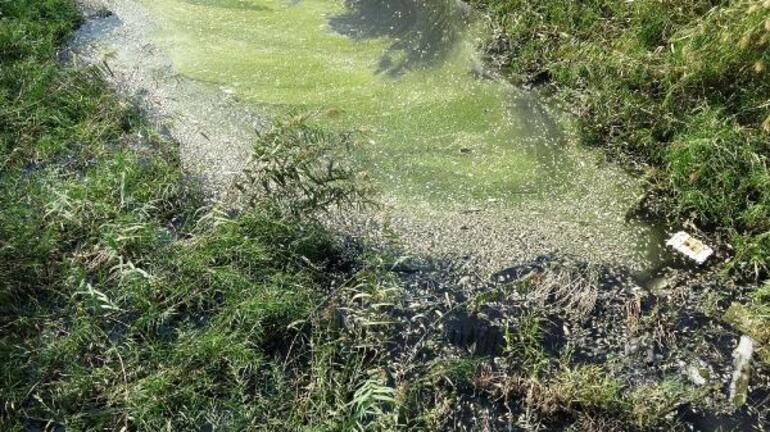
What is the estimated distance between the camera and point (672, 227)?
2.79 metres

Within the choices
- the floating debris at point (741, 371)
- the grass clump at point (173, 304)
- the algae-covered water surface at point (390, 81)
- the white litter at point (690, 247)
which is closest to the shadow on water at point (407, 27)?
the algae-covered water surface at point (390, 81)

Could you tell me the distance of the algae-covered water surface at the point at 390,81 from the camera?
3016 mm

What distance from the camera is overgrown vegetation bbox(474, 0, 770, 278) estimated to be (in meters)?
2.72

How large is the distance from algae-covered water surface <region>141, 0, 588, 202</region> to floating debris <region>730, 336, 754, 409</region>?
3.38ft

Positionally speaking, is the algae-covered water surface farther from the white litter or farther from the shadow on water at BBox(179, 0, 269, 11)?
the white litter

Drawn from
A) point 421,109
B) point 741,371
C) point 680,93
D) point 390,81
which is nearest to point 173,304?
point 421,109

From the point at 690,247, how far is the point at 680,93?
0.78 metres

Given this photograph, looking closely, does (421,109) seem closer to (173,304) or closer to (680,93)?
(680,93)

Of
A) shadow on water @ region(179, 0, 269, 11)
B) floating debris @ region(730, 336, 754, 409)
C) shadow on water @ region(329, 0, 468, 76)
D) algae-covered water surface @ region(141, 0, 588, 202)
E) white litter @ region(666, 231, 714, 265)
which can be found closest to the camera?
floating debris @ region(730, 336, 754, 409)

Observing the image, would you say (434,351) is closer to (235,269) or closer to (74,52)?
(235,269)

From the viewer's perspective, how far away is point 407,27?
Answer: 3.86 m

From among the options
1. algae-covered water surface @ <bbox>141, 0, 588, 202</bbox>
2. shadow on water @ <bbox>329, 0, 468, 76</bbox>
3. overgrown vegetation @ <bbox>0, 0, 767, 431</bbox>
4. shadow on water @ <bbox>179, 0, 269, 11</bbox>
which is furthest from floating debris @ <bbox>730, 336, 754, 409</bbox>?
shadow on water @ <bbox>179, 0, 269, 11</bbox>

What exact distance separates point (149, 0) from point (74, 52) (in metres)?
0.71

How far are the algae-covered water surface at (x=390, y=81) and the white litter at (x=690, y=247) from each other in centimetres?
58
